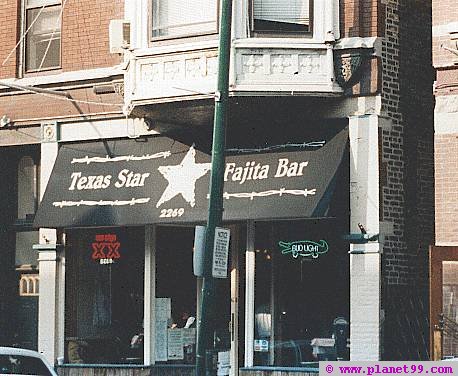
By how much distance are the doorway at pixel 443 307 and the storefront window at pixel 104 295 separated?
5.77 m

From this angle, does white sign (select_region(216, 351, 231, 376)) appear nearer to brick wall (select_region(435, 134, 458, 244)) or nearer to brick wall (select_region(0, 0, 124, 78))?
brick wall (select_region(435, 134, 458, 244))

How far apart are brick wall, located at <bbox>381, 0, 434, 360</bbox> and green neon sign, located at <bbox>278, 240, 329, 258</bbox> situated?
3.70ft

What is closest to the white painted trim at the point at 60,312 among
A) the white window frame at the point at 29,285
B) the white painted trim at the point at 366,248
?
the white window frame at the point at 29,285

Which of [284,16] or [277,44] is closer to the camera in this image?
[277,44]

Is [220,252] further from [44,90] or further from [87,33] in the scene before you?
[87,33]

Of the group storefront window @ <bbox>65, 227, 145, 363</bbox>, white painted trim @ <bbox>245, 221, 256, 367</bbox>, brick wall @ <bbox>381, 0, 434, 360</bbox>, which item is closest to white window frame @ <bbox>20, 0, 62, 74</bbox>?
storefront window @ <bbox>65, 227, 145, 363</bbox>

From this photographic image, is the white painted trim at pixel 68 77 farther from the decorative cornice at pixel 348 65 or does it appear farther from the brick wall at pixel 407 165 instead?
the brick wall at pixel 407 165

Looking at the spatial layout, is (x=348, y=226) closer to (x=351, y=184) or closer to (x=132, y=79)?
(x=351, y=184)

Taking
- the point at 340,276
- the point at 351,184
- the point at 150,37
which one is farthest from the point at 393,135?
the point at 150,37

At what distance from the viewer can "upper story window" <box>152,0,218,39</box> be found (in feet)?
65.6

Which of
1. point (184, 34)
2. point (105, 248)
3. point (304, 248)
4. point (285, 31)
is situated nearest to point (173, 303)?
point (105, 248)

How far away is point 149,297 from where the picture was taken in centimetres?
2183

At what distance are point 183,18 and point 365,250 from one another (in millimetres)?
4552

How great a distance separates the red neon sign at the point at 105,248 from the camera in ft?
73.6
